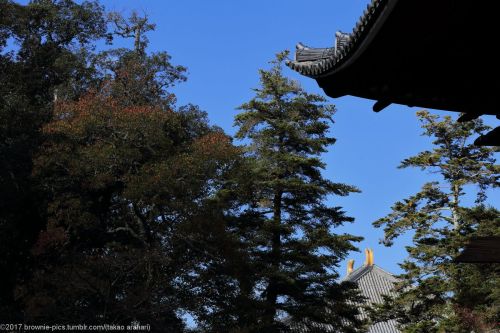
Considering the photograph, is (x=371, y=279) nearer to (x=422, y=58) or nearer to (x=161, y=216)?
(x=161, y=216)

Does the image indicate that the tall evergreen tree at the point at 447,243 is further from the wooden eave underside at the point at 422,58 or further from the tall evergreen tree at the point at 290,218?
the wooden eave underside at the point at 422,58

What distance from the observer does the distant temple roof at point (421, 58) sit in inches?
162

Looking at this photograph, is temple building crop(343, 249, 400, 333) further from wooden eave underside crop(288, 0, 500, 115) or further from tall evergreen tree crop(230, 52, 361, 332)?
wooden eave underside crop(288, 0, 500, 115)

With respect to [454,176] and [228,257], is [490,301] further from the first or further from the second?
[228,257]

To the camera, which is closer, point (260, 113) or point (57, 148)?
→ point (57, 148)

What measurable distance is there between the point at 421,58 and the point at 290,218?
1261cm

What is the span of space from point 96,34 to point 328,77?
21230 millimetres

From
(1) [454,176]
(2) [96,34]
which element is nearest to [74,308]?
(1) [454,176]

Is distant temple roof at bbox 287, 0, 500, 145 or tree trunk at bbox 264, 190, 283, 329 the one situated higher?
tree trunk at bbox 264, 190, 283, 329

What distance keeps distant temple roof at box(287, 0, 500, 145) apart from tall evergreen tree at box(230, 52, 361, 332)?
9.97 meters

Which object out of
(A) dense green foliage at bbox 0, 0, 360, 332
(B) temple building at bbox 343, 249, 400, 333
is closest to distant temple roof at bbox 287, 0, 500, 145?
(A) dense green foliage at bbox 0, 0, 360, 332

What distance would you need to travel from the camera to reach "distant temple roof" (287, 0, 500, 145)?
4.11 m

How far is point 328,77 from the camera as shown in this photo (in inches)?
202

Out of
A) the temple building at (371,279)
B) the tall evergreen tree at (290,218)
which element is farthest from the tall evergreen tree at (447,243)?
the temple building at (371,279)
